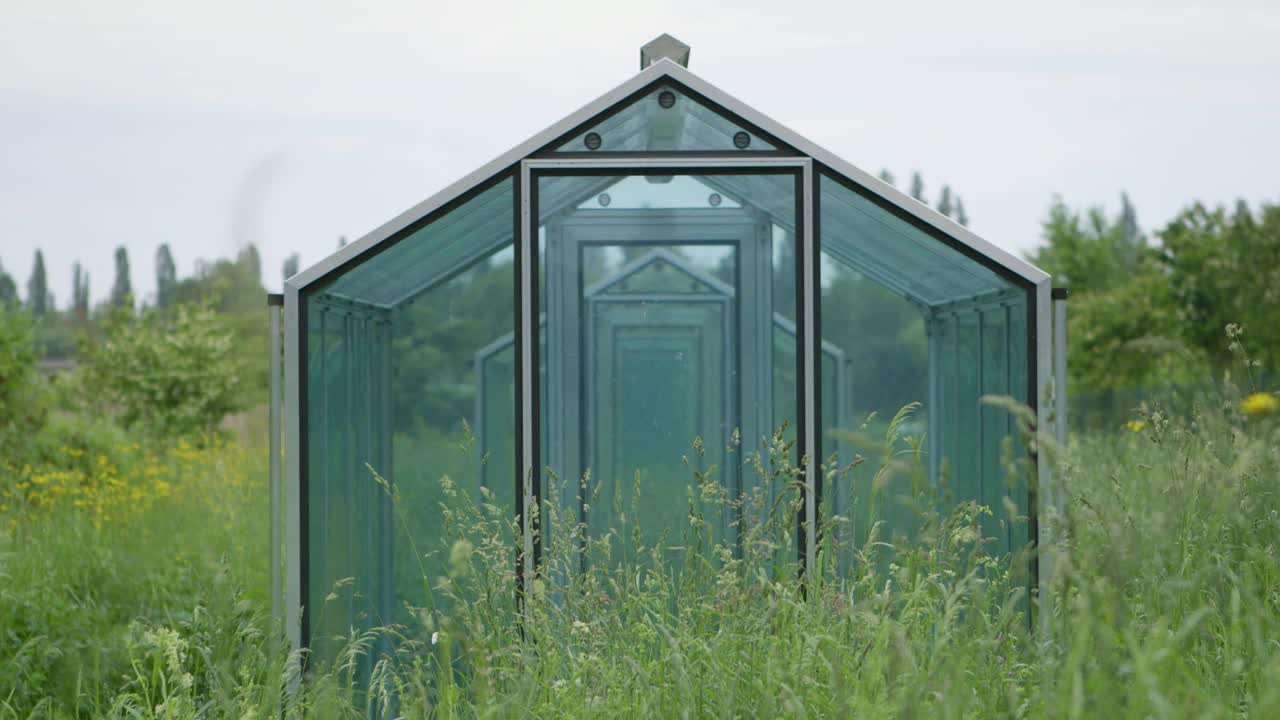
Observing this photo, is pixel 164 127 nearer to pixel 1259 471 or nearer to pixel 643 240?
pixel 643 240

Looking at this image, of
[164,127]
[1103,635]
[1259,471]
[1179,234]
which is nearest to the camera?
[1103,635]

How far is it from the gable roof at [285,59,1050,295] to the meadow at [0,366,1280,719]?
1103 millimetres

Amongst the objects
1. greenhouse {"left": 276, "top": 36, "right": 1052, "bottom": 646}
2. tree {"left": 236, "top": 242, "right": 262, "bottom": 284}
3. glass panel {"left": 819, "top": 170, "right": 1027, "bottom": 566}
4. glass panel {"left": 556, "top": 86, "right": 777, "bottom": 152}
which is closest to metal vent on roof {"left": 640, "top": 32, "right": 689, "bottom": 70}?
greenhouse {"left": 276, "top": 36, "right": 1052, "bottom": 646}

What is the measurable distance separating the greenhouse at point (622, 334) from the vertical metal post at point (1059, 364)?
61mm

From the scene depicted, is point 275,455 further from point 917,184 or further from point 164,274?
point 917,184

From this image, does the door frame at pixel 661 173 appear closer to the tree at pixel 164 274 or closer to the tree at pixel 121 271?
the tree at pixel 164 274

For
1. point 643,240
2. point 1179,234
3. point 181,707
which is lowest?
point 181,707

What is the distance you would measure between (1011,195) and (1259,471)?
111 ft

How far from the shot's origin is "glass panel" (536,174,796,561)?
5.58 meters

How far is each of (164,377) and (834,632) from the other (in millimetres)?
13543

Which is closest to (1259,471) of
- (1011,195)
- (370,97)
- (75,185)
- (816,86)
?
(816,86)

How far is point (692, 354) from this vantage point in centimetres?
585

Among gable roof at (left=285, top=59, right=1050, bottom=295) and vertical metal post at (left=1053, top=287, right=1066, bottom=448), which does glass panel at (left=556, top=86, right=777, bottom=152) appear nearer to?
gable roof at (left=285, top=59, right=1050, bottom=295)

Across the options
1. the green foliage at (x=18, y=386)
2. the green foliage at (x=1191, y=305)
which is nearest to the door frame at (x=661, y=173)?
the green foliage at (x=18, y=386)
